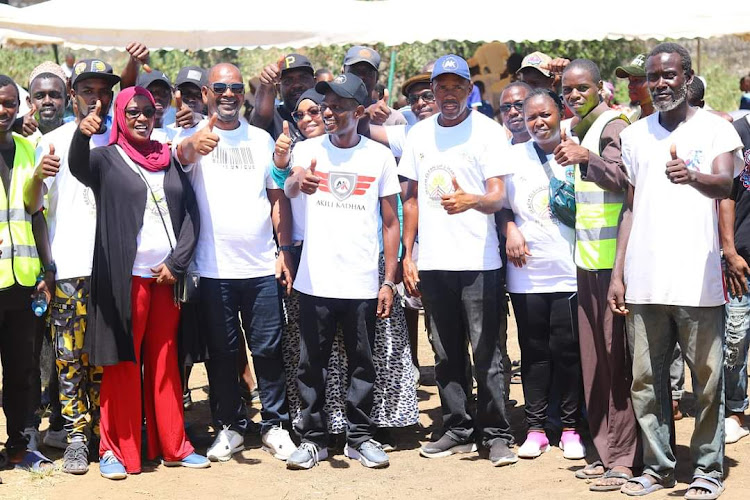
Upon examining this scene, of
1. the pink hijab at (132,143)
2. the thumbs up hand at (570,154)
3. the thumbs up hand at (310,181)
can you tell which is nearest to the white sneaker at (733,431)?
the thumbs up hand at (570,154)

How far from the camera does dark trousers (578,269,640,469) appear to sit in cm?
594

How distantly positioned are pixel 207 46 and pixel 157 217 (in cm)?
447

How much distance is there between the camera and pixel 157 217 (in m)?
6.21

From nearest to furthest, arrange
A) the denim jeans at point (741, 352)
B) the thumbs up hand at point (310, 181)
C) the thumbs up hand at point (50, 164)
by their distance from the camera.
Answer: the thumbs up hand at point (50, 164) → the thumbs up hand at point (310, 181) → the denim jeans at point (741, 352)

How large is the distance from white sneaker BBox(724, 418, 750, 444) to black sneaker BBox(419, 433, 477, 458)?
162cm

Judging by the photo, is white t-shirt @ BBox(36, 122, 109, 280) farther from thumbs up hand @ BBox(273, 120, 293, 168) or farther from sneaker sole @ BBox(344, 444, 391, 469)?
sneaker sole @ BBox(344, 444, 391, 469)

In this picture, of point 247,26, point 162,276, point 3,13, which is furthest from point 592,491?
point 3,13

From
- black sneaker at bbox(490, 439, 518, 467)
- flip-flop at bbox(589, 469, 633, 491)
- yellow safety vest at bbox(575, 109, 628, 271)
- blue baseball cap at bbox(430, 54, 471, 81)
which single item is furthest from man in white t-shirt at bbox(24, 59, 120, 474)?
flip-flop at bbox(589, 469, 633, 491)

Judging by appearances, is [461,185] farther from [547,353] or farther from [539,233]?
[547,353]

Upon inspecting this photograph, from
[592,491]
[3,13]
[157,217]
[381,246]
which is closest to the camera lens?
[592,491]

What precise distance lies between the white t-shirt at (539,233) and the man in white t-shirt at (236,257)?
1.46 metres

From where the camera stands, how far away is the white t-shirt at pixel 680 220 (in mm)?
5309

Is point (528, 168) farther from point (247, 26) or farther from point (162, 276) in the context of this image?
point (247, 26)

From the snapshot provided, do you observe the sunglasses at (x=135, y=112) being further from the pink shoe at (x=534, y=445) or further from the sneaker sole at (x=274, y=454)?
the pink shoe at (x=534, y=445)
